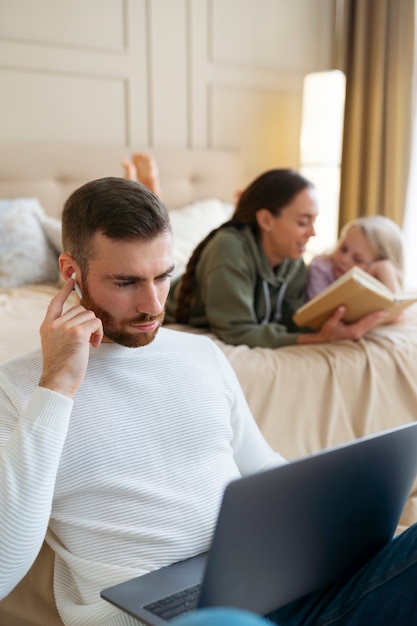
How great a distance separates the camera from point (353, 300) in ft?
6.88

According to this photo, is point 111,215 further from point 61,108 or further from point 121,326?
point 61,108

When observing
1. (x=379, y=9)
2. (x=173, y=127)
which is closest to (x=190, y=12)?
(x=173, y=127)

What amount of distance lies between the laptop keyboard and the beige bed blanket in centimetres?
94

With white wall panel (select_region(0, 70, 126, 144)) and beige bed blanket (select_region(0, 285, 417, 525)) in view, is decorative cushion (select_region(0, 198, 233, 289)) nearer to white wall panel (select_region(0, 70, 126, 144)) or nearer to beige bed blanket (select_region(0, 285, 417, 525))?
white wall panel (select_region(0, 70, 126, 144))

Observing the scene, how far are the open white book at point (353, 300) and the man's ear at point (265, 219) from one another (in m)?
0.32

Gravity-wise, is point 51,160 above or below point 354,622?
above

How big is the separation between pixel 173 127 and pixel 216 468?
2804 millimetres

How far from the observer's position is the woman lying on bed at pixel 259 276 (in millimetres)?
2197

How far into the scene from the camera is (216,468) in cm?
118

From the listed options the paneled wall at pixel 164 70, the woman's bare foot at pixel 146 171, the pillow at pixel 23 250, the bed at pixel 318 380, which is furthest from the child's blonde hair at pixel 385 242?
the paneled wall at pixel 164 70

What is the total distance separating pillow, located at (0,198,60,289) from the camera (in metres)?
2.80

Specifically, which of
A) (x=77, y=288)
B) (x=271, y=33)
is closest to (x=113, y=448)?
(x=77, y=288)

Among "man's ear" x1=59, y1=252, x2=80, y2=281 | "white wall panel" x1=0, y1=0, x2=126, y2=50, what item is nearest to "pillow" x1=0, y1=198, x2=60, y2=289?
"white wall panel" x1=0, y1=0, x2=126, y2=50

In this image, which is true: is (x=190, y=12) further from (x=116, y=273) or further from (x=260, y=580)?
(x=260, y=580)
